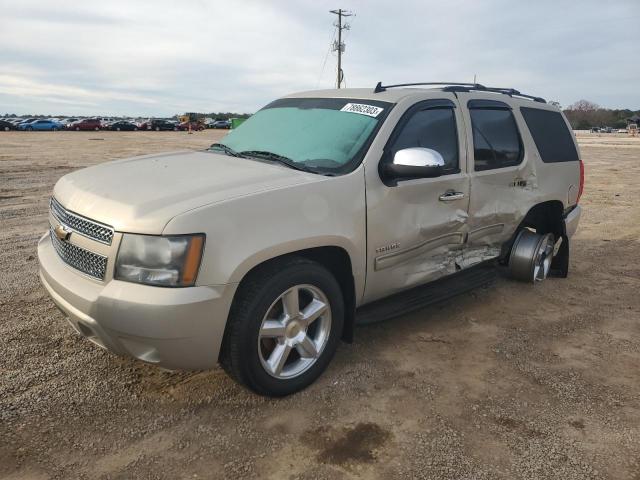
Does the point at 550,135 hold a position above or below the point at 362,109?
below

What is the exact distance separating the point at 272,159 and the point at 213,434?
1780 mm

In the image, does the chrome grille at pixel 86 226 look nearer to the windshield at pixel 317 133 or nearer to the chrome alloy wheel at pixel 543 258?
the windshield at pixel 317 133

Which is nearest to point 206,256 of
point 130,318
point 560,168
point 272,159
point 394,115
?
point 130,318

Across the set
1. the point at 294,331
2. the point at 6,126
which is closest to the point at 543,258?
the point at 294,331

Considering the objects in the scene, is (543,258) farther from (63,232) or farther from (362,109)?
(63,232)

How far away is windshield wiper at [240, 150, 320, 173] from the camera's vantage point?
3288mm

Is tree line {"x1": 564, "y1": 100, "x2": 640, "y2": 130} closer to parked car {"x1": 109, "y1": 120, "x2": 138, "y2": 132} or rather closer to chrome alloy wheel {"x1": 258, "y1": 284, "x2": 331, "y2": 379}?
parked car {"x1": 109, "y1": 120, "x2": 138, "y2": 132}

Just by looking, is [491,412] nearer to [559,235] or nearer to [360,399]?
[360,399]

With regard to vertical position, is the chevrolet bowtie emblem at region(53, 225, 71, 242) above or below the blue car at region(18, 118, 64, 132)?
below

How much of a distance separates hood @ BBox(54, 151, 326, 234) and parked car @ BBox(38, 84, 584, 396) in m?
0.01

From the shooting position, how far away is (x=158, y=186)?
2.88 m

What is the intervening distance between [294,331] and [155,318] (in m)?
0.86

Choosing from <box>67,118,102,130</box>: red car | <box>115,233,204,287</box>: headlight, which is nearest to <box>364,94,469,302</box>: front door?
<box>115,233,204,287</box>: headlight

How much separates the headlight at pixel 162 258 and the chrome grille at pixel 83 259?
180 millimetres
